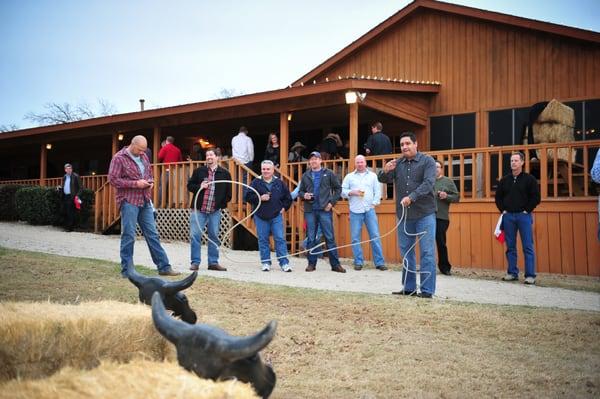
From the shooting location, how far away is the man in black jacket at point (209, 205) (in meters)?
8.87

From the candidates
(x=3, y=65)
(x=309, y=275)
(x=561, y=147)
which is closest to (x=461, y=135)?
(x=561, y=147)

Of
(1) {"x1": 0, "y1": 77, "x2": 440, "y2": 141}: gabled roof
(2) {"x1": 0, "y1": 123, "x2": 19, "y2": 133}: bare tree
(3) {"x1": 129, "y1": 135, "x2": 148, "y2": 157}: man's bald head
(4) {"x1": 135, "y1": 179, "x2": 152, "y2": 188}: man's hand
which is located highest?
(2) {"x1": 0, "y1": 123, "x2": 19, "y2": 133}: bare tree

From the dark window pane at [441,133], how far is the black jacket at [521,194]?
18.2 ft

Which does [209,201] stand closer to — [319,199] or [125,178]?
[125,178]

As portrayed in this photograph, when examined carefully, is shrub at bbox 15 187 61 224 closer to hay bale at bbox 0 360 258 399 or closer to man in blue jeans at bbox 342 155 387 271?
man in blue jeans at bbox 342 155 387 271

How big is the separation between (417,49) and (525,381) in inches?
488

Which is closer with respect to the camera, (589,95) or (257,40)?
(589,95)

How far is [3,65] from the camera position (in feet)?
61.2

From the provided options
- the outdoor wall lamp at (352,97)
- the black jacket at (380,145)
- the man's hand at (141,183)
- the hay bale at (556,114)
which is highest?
the outdoor wall lamp at (352,97)

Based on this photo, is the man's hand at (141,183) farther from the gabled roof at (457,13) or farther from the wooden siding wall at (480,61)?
the gabled roof at (457,13)

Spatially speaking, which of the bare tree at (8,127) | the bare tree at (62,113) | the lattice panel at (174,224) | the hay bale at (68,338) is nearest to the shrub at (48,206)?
the lattice panel at (174,224)

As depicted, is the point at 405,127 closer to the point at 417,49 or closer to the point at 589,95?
the point at 417,49

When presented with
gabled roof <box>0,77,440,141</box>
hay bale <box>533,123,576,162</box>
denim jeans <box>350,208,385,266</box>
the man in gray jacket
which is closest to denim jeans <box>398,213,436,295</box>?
the man in gray jacket

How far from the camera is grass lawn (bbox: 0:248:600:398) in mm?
3916
